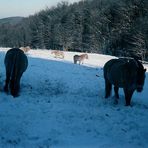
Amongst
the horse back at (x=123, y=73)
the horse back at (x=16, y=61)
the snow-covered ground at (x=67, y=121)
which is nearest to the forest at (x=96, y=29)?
the horse back at (x=123, y=73)

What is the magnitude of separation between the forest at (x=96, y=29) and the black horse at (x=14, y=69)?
166 ft

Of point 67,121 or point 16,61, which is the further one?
point 16,61

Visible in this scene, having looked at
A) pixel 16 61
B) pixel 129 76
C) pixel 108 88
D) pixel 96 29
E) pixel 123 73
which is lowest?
pixel 108 88

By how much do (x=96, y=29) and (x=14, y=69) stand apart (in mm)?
71838

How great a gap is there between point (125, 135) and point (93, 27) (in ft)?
254

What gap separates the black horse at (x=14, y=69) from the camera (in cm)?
1451

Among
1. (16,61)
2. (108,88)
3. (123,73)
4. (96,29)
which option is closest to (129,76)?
(123,73)

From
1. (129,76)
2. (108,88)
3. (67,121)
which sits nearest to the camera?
(67,121)

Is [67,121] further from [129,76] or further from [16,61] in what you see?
[16,61]

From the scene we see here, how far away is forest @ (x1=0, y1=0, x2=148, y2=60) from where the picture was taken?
69.3 m

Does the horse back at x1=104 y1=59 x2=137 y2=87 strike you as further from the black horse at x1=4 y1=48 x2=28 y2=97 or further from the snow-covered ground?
the black horse at x1=4 y1=48 x2=28 y2=97

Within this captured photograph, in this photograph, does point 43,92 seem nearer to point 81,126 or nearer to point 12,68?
point 12,68

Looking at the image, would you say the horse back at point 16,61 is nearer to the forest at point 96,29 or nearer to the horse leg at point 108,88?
the horse leg at point 108,88

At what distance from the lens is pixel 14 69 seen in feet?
48.1
